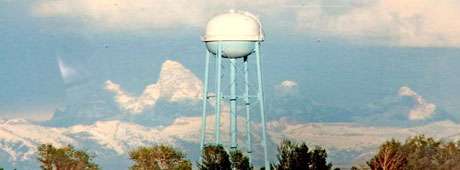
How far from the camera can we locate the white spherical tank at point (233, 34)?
92.1 meters

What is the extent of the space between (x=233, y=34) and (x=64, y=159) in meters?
27.7

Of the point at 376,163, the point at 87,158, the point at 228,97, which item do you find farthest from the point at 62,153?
the point at 376,163

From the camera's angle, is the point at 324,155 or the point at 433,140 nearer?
the point at 324,155

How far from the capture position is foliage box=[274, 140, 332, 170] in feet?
268

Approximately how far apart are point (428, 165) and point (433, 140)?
15.7m

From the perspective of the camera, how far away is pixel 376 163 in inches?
3108

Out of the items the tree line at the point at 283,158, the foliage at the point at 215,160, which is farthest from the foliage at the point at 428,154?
the foliage at the point at 215,160

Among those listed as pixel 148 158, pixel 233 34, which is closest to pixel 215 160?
pixel 233 34

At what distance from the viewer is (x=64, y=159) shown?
113875 millimetres

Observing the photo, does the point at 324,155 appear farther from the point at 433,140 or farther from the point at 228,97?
the point at 433,140

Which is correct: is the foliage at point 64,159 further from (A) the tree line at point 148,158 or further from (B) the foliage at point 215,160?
(B) the foliage at point 215,160

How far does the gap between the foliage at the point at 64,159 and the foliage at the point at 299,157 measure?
3479 centimetres

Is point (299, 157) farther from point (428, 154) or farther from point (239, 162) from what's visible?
point (428, 154)

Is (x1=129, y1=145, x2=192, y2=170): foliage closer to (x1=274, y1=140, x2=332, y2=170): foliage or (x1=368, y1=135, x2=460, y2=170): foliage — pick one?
(x1=368, y1=135, x2=460, y2=170): foliage
